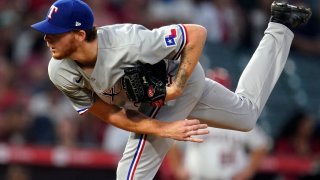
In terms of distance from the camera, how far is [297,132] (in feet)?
32.0

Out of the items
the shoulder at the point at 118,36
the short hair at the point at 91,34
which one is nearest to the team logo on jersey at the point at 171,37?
the shoulder at the point at 118,36

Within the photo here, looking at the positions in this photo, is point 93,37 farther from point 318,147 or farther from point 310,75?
point 310,75

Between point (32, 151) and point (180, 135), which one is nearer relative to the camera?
point (180, 135)

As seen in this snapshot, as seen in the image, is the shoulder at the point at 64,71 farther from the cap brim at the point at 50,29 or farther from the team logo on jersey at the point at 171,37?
the team logo on jersey at the point at 171,37

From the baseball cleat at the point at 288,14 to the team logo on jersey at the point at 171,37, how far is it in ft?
3.05

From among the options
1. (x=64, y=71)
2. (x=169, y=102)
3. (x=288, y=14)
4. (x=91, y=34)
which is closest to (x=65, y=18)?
(x=91, y=34)

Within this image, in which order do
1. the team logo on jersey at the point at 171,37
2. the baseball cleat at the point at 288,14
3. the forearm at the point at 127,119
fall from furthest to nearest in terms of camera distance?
the baseball cleat at the point at 288,14
the forearm at the point at 127,119
the team logo on jersey at the point at 171,37

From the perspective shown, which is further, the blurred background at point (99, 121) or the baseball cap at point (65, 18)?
the blurred background at point (99, 121)

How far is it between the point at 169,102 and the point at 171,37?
519mm

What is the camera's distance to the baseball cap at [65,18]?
17.5ft

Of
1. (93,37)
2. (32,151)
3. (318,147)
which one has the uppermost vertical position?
(93,37)

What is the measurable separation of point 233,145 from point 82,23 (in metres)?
3.06

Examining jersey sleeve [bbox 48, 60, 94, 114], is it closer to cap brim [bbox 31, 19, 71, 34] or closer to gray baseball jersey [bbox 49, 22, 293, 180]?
gray baseball jersey [bbox 49, 22, 293, 180]

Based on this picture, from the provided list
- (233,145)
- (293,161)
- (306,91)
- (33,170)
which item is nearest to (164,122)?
(233,145)
